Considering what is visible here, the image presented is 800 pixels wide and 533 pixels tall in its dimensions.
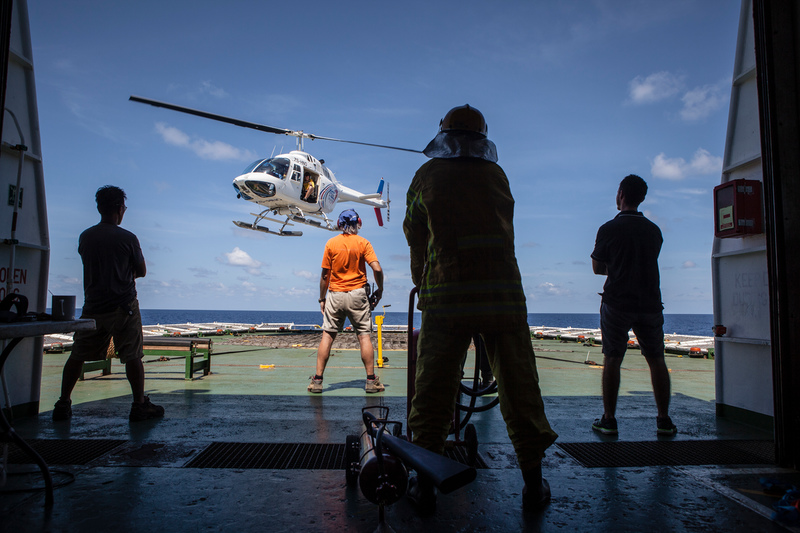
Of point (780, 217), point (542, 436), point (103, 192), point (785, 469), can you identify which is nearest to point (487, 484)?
point (542, 436)

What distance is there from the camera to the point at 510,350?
2266mm

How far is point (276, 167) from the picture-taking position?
17719mm

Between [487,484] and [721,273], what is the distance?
325 centimetres

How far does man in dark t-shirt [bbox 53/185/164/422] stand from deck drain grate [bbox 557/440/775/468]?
3379mm

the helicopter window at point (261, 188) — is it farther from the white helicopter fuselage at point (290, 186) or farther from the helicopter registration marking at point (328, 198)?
the helicopter registration marking at point (328, 198)

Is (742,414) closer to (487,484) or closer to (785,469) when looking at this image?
(785,469)

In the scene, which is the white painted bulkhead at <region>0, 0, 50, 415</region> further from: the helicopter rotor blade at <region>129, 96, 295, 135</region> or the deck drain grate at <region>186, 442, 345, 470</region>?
the helicopter rotor blade at <region>129, 96, 295, 135</region>

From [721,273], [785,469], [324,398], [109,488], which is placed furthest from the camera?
[324,398]

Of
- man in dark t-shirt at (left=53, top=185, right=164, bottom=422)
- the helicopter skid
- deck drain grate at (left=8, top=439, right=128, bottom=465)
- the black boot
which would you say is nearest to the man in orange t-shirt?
man in dark t-shirt at (left=53, top=185, right=164, bottom=422)

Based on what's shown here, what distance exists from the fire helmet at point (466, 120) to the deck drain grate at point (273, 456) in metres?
1.94

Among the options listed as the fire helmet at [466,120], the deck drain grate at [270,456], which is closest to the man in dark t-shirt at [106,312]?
the deck drain grate at [270,456]

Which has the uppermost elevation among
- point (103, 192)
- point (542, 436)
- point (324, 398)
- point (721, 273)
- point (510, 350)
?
point (103, 192)

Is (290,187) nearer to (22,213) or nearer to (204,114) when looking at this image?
(204,114)

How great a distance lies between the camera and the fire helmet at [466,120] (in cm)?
249
